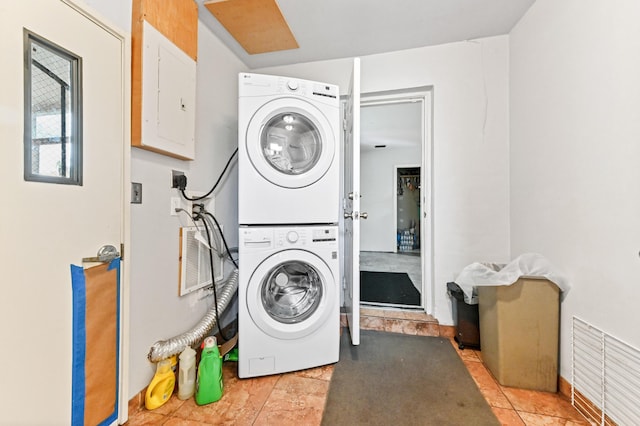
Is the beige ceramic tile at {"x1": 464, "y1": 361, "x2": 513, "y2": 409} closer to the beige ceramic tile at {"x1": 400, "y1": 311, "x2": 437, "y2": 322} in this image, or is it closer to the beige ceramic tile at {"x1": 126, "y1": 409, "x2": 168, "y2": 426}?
the beige ceramic tile at {"x1": 400, "y1": 311, "x2": 437, "y2": 322}

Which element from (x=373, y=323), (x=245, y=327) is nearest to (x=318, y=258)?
(x=245, y=327)

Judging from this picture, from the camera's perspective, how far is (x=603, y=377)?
1183 mm

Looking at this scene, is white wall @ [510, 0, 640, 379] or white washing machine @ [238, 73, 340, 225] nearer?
white wall @ [510, 0, 640, 379]

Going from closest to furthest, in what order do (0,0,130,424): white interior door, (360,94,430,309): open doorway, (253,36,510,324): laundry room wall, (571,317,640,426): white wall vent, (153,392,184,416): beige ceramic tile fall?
1. (0,0,130,424): white interior door
2. (571,317,640,426): white wall vent
3. (153,392,184,416): beige ceramic tile
4. (253,36,510,324): laundry room wall
5. (360,94,430,309): open doorway

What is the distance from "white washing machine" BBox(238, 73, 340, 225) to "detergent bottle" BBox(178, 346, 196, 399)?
784 millimetres

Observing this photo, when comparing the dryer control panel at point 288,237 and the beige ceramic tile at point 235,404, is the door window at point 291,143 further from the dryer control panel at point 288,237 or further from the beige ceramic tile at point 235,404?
the beige ceramic tile at point 235,404

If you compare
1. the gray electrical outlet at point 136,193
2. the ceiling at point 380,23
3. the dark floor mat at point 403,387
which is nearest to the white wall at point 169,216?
the gray electrical outlet at point 136,193

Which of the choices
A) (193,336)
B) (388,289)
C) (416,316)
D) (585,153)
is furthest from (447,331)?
(193,336)

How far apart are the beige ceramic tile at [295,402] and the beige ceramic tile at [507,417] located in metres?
0.86

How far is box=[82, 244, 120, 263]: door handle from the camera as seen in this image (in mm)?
1088

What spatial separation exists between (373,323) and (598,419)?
1.32m

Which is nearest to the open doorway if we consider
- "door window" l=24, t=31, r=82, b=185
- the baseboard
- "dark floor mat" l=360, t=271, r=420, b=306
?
"dark floor mat" l=360, t=271, r=420, b=306

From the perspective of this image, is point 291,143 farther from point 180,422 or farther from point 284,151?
point 180,422

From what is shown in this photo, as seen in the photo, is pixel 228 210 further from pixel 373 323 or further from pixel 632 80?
pixel 632 80
